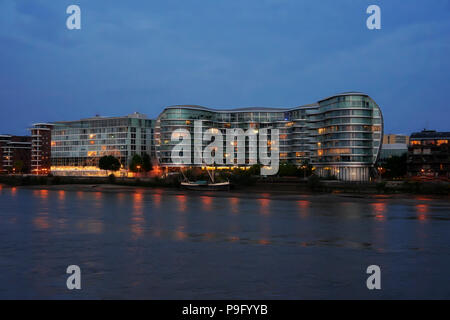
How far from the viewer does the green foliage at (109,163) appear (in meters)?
172

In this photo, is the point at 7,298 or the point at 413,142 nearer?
the point at 7,298

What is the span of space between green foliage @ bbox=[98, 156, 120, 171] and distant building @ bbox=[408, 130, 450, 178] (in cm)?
11007

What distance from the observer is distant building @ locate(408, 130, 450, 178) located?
13162 cm

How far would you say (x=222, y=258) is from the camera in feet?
87.4

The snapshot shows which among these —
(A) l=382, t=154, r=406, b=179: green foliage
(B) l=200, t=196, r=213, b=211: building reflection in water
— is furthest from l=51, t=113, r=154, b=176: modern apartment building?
(B) l=200, t=196, r=213, b=211: building reflection in water

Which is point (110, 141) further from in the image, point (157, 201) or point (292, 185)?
point (157, 201)

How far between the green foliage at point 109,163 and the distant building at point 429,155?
110 meters

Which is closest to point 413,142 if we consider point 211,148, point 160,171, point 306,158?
point 306,158

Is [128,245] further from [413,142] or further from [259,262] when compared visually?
[413,142]

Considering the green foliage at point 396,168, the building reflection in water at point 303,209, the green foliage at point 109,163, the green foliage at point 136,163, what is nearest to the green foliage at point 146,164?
the green foliage at point 136,163

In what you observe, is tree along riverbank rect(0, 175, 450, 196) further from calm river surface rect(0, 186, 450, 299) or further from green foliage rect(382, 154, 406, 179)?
calm river surface rect(0, 186, 450, 299)

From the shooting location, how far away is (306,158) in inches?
6624
